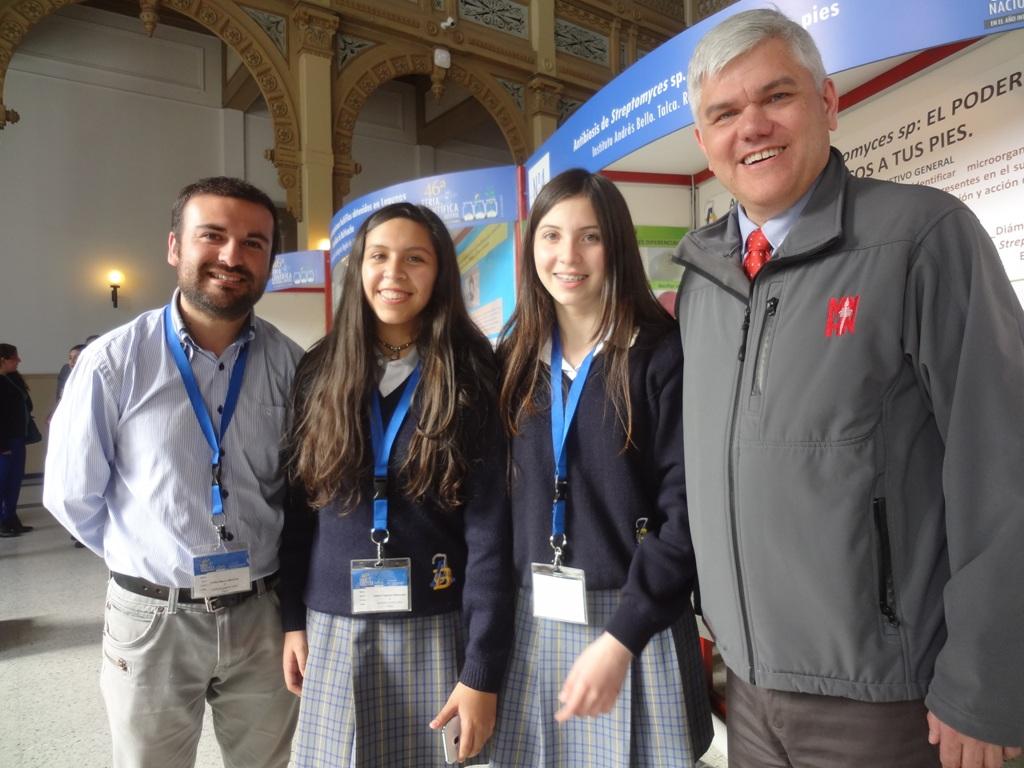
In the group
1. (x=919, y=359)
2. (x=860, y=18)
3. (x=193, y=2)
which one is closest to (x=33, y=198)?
(x=193, y=2)

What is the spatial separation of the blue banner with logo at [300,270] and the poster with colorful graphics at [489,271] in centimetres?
221

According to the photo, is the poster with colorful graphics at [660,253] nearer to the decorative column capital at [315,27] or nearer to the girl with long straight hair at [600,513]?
the girl with long straight hair at [600,513]

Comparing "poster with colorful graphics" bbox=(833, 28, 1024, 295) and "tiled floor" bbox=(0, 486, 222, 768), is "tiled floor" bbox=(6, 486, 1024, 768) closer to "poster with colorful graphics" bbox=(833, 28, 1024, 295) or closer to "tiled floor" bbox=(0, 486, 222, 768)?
"tiled floor" bbox=(0, 486, 222, 768)

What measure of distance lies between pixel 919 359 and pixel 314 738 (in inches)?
50.1

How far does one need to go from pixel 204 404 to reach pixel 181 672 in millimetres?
580

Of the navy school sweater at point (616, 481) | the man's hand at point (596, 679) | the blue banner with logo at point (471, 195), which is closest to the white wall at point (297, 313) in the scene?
the blue banner with logo at point (471, 195)

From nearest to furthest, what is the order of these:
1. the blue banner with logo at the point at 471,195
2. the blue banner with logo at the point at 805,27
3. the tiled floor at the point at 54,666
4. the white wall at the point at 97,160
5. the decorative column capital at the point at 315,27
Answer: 1. the blue banner with logo at the point at 805,27
2. the tiled floor at the point at 54,666
3. the blue banner with logo at the point at 471,195
4. the decorative column capital at the point at 315,27
5. the white wall at the point at 97,160

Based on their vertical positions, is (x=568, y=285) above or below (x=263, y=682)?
above

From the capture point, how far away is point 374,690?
4.17 ft

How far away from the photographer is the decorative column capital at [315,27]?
7.16 meters

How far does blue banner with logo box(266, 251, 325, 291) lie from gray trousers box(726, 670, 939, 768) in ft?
19.2

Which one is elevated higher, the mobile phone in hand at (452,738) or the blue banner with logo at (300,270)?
the blue banner with logo at (300,270)

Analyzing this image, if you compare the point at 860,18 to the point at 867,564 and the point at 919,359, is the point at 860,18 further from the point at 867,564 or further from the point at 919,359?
the point at 867,564

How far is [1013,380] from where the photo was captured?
804mm
